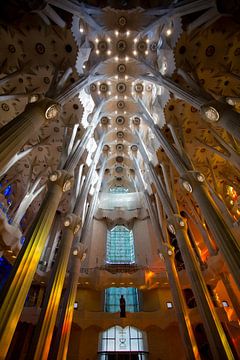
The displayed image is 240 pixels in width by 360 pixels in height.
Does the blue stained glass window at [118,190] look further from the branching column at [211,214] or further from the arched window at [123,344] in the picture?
the arched window at [123,344]

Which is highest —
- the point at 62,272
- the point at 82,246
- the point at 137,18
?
the point at 137,18

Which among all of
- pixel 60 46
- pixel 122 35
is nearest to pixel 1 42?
pixel 60 46

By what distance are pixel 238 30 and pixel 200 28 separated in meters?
1.85

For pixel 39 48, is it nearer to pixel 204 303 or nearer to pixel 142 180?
pixel 142 180

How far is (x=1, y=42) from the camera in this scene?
430 inches

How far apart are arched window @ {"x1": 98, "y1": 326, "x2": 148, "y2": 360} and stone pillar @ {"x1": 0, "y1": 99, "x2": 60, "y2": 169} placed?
13.5 m

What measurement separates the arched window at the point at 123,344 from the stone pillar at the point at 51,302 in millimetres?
7693

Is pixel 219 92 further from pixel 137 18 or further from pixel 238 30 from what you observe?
pixel 137 18

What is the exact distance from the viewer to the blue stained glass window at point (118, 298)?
611 inches

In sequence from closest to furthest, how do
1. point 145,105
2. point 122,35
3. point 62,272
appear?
1. point 62,272
2. point 122,35
3. point 145,105

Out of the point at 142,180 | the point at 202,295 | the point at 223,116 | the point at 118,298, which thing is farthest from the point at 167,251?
the point at 223,116

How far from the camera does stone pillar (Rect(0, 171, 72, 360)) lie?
4.79 metres

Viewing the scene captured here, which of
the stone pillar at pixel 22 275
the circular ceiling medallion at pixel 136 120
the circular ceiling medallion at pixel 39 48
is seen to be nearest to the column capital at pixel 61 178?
the stone pillar at pixel 22 275

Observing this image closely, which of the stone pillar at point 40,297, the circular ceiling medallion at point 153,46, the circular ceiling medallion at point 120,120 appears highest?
the circular ceiling medallion at point 120,120
